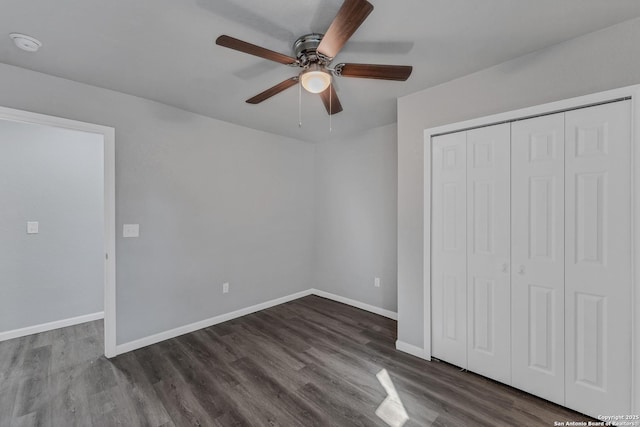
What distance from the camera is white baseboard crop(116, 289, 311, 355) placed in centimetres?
263

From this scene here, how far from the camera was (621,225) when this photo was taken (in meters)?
1.66

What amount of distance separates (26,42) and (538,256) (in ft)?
12.6

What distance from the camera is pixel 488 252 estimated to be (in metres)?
2.20

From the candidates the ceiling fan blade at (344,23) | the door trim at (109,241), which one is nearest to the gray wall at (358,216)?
the ceiling fan blade at (344,23)

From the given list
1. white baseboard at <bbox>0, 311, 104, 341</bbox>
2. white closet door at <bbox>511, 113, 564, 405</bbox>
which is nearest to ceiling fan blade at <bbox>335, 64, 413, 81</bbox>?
white closet door at <bbox>511, 113, 564, 405</bbox>

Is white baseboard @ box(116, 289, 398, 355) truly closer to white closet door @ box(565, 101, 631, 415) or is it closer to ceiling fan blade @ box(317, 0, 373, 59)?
white closet door @ box(565, 101, 631, 415)

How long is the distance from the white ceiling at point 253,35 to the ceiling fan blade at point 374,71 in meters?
0.24

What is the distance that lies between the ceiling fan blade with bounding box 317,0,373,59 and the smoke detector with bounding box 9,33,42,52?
1.92 meters

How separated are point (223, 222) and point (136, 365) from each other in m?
1.65

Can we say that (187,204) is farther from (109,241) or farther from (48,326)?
(48,326)

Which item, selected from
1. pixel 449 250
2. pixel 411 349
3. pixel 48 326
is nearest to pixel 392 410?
pixel 411 349

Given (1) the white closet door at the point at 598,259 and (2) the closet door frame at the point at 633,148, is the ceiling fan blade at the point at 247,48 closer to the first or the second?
(2) the closet door frame at the point at 633,148

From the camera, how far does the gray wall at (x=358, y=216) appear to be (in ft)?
11.7

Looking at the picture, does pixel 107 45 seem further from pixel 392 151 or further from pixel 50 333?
pixel 50 333
